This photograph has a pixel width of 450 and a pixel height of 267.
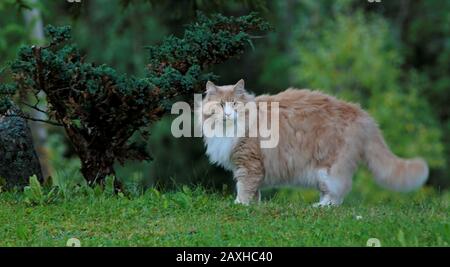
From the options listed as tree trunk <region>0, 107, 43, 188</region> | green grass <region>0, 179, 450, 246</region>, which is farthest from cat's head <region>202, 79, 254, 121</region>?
tree trunk <region>0, 107, 43, 188</region>

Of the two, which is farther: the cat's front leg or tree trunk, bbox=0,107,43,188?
tree trunk, bbox=0,107,43,188

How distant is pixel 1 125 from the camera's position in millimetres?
9688

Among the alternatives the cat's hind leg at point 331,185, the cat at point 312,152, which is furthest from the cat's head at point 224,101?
the cat's hind leg at point 331,185

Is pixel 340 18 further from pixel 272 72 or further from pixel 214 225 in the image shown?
pixel 214 225

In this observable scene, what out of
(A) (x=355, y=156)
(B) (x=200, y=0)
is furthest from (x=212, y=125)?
(B) (x=200, y=0)

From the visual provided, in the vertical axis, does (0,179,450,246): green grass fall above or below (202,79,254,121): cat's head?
below

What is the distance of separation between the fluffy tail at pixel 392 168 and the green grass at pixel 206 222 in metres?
0.22

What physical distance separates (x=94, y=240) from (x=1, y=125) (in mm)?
2892

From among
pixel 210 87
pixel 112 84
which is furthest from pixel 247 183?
pixel 112 84

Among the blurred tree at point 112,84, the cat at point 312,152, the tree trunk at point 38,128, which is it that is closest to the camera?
the blurred tree at point 112,84

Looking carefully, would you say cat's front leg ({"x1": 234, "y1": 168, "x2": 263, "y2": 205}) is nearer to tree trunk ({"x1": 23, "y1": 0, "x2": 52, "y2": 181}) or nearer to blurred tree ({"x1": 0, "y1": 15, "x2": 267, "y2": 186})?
blurred tree ({"x1": 0, "y1": 15, "x2": 267, "y2": 186})

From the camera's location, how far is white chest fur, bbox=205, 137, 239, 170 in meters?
9.27

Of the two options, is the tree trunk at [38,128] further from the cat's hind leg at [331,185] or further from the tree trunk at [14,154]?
the cat's hind leg at [331,185]

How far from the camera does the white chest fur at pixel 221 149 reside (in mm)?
9273
